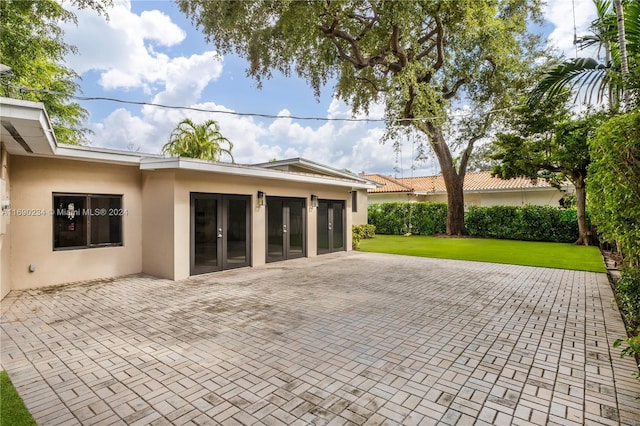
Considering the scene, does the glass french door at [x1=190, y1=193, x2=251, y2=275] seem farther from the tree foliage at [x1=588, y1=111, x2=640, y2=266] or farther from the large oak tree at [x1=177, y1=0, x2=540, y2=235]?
the tree foliage at [x1=588, y1=111, x2=640, y2=266]

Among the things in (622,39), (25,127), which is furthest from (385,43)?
(25,127)

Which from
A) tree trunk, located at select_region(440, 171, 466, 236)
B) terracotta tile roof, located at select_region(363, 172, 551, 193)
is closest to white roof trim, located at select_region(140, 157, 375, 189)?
tree trunk, located at select_region(440, 171, 466, 236)

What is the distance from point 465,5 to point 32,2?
1503 cm

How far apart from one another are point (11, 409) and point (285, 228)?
8.84m

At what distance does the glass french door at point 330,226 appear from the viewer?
13125 millimetres

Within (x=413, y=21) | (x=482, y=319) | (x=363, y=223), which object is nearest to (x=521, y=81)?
(x=413, y=21)


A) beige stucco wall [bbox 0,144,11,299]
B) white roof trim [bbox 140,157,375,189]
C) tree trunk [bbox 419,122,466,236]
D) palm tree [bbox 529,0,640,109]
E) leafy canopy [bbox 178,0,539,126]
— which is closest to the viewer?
palm tree [bbox 529,0,640,109]

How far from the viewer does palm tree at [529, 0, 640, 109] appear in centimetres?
491

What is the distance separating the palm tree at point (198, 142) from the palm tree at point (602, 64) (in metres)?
18.4

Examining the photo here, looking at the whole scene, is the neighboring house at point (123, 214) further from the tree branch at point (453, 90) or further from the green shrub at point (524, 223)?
the green shrub at point (524, 223)

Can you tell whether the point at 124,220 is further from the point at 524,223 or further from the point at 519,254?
the point at 524,223

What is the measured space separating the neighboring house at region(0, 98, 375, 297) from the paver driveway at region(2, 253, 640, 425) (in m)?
1.12

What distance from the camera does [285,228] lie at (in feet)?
38.0

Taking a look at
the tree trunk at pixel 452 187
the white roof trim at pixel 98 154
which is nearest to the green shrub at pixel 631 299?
the white roof trim at pixel 98 154
